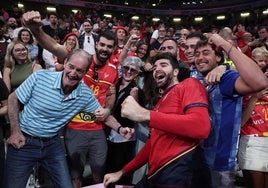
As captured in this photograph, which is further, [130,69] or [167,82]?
[130,69]

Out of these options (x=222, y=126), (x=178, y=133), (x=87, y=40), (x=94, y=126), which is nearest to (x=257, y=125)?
(x=222, y=126)

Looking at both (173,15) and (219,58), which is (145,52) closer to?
(219,58)

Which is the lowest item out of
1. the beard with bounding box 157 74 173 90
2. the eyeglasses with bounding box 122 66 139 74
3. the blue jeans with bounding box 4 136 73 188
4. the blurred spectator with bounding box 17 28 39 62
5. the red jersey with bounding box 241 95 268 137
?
the blue jeans with bounding box 4 136 73 188

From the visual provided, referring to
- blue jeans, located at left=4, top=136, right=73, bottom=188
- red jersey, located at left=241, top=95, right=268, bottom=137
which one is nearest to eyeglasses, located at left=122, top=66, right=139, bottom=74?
blue jeans, located at left=4, top=136, right=73, bottom=188

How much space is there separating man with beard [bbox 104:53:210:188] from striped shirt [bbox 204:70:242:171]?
133 millimetres

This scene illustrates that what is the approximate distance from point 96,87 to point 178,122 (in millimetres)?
2248

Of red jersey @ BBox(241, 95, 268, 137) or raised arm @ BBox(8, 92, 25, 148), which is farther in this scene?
red jersey @ BBox(241, 95, 268, 137)

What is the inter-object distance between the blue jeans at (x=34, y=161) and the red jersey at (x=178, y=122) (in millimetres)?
1334

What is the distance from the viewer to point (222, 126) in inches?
87.9

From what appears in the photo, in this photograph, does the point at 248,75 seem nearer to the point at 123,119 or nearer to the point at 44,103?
the point at 44,103

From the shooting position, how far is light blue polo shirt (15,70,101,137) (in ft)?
9.81

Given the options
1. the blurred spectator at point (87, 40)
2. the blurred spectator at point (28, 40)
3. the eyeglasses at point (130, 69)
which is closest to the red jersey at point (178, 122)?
the eyeglasses at point (130, 69)

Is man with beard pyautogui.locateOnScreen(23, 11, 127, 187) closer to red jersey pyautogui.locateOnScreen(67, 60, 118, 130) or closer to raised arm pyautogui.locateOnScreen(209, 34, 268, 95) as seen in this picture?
red jersey pyautogui.locateOnScreen(67, 60, 118, 130)

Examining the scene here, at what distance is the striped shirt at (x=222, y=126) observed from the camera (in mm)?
2219
